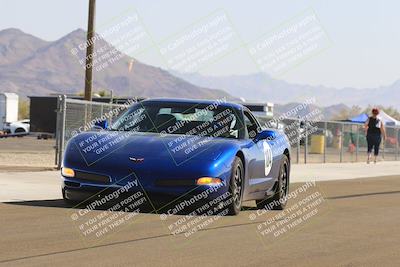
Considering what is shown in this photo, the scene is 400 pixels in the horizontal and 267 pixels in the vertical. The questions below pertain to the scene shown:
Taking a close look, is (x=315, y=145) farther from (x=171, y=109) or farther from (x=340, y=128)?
(x=171, y=109)

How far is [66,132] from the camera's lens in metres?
21.8

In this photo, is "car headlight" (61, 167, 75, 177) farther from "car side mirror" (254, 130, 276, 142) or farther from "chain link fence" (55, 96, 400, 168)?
"chain link fence" (55, 96, 400, 168)

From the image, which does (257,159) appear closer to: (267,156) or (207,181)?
(267,156)

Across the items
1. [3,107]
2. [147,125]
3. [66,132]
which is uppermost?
[147,125]

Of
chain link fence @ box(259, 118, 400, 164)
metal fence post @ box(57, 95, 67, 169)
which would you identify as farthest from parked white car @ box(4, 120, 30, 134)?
metal fence post @ box(57, 95, 67, 169)

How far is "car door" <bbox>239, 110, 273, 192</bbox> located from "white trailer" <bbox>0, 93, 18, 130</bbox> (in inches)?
2186

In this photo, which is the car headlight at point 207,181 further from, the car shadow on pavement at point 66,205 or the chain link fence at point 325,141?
the chain link fence at point 325,141

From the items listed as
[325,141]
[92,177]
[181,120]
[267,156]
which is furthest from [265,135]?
[325,141]

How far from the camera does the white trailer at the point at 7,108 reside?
2667 inches

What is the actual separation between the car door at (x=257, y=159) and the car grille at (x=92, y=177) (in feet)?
6.31

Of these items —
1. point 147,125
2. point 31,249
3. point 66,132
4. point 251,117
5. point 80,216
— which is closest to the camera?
point 31,249

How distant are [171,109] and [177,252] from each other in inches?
185

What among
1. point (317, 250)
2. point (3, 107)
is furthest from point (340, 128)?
point (3, 107)

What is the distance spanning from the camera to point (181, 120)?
40.6 feet
